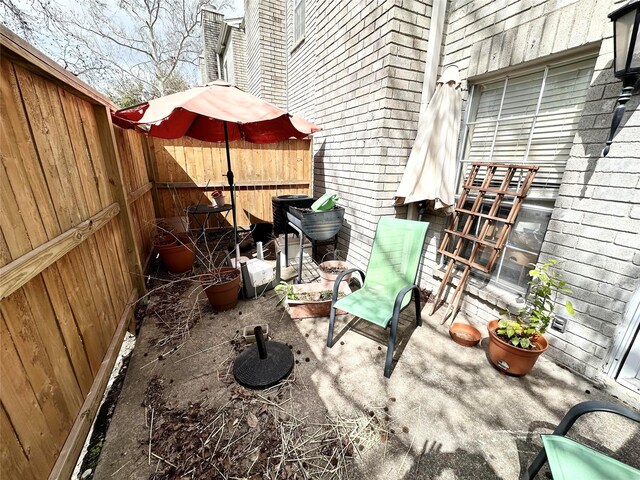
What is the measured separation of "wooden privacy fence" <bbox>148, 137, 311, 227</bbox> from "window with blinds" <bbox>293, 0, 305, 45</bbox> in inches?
87.5

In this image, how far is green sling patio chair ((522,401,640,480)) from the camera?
3.42 ft

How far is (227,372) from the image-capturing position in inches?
82.4

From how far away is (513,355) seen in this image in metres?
1.97

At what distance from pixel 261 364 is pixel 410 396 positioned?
3.85 feet

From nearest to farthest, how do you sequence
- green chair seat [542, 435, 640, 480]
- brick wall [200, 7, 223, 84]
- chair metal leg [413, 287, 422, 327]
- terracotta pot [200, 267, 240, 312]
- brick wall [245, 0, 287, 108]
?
green chair seat [542, 435, 640, 480] → chair metal leg [413, 287, 422, 327] → terracotta pot [200, 267, 240, 312] → brick wall [245, 0, 287, 108] → brick wall [200, 7, 223, 84]

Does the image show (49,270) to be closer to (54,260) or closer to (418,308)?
(54,260)

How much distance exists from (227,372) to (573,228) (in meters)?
2.92

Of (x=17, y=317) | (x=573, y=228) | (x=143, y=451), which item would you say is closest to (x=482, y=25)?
(x=573, y=228)

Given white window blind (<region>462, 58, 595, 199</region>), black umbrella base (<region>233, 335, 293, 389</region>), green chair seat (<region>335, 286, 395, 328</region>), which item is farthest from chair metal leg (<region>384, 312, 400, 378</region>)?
Answer: white window blind (<region>462, 58, 595, 199</region>)

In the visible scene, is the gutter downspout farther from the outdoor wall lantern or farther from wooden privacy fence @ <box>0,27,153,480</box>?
wooden privacy fence @ <box>0,27,153,480</box>

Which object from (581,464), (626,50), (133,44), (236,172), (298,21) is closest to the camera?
(581,464)

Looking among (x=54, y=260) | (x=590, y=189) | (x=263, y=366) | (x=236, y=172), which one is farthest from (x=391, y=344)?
(x=236, y=172)

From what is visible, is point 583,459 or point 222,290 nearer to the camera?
point 583,459

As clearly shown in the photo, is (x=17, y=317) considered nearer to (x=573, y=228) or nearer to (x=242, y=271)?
(x=242, y=271)
